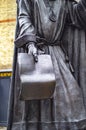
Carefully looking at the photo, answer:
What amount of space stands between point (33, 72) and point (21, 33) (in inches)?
21.2

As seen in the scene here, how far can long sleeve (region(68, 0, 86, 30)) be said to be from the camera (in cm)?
521

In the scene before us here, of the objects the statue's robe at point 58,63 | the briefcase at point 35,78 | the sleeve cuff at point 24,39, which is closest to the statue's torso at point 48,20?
the statue's robe at point 58,63

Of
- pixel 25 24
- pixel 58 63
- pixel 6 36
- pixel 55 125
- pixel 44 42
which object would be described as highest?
pixel 25 24

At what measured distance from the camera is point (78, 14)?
5.23 meters

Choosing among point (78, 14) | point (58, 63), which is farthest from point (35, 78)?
point (78, 14)

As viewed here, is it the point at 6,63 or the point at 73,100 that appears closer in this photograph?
the point at 73,100

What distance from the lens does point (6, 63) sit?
17422 mm

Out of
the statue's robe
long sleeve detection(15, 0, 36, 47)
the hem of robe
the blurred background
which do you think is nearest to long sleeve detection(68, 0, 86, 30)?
the statue's robe

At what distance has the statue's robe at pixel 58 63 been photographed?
193 inches

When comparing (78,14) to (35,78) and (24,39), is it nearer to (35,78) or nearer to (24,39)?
(24,39)

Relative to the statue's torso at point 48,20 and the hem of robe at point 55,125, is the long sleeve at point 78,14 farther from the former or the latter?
the hem of robe at point 55,125

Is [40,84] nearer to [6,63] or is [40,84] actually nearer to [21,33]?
[21,33]

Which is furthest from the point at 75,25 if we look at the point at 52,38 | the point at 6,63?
the point at 6,63

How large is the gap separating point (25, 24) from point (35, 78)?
720 millimetres
